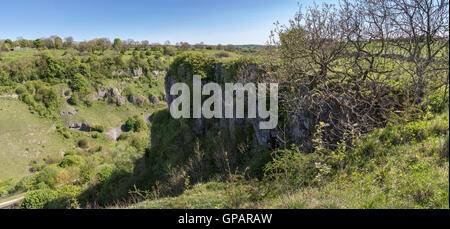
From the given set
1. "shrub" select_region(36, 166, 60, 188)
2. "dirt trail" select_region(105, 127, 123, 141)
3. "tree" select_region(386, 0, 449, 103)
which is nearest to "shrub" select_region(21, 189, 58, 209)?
"shrub" select_region(36, 166, 60, 188)

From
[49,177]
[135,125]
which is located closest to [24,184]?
[49,177]

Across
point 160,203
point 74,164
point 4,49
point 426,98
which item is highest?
point 4,49

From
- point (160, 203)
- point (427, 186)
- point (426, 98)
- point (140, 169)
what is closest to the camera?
point (427, 186)

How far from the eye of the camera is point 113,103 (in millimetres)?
86312

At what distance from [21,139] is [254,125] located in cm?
7374

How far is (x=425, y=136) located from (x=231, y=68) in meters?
11.9

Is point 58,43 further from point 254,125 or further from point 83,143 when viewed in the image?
point 254,125

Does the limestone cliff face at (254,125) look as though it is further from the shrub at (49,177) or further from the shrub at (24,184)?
the shrub at (24,184)

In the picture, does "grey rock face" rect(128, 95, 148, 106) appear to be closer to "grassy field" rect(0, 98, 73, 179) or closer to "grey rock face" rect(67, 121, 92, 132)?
"grey rock face" rect(67, 121, 92, 132)

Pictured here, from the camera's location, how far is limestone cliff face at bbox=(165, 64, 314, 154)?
8938mm

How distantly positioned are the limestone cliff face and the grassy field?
183ft

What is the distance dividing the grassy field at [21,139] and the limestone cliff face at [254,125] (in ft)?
183
